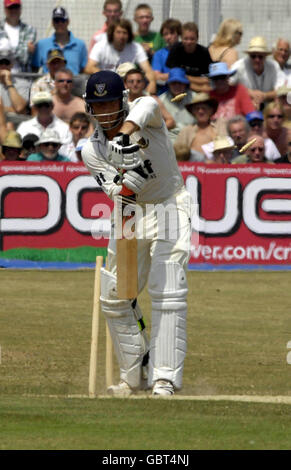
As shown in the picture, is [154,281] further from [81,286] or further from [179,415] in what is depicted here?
[81,286]

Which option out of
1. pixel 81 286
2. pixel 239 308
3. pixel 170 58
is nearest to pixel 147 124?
pixel 239 308

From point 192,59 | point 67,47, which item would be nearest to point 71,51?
point 67,47

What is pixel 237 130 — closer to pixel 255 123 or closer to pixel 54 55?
pixel 255 123

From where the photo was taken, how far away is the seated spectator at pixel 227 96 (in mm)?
17266

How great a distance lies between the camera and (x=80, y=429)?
705 centimetres

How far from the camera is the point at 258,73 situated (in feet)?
59.5

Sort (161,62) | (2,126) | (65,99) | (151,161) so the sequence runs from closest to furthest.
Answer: (151,161) → (2,126) → (65,99) → (161,62)

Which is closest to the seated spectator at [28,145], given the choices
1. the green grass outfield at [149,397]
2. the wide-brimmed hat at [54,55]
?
the wide-brimmed hat at [54,55]

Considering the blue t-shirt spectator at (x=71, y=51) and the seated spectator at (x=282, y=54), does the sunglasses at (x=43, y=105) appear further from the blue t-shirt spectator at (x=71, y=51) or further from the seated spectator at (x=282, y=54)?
the seated spectator at (x=282, y=54)

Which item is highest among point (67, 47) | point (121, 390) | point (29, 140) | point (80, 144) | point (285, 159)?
point (67, 47)

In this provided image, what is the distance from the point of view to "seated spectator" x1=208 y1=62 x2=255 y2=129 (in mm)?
17266

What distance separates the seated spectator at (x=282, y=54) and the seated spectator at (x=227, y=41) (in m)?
0.65

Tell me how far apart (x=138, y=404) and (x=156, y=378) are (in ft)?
2.53

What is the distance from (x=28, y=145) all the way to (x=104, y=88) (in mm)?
8645
